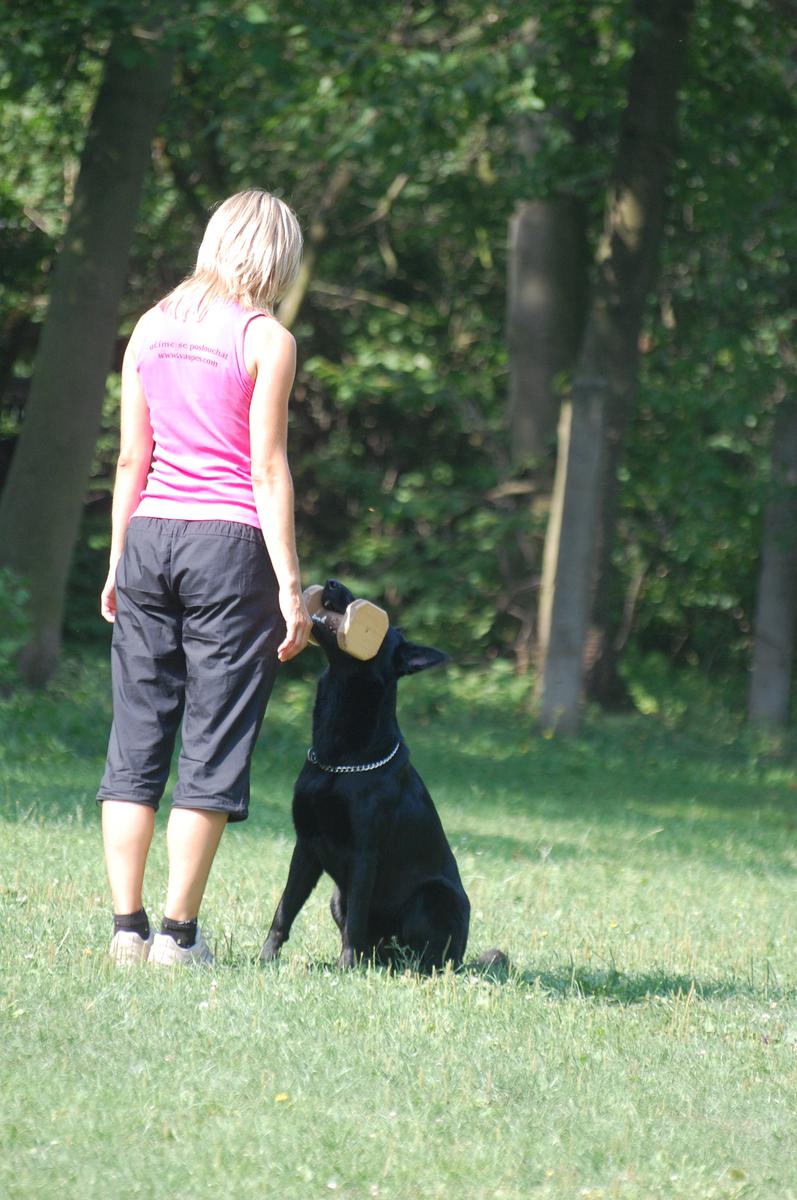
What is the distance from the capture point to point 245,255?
181 inches

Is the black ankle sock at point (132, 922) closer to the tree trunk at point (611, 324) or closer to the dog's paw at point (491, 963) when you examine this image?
the dog's paw at point (491, 963)

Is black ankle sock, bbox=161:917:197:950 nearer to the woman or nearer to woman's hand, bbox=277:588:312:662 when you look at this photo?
the woman

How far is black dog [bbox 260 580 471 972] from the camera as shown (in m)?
5.00

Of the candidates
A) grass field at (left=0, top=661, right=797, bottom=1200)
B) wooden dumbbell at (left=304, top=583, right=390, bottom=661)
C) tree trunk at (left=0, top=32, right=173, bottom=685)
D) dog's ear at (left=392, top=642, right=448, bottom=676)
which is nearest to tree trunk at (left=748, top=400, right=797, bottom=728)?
tree trunk at (left=0, top=32, right=173, bottom=685)

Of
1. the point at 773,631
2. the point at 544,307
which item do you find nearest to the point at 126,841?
the point at 544,307

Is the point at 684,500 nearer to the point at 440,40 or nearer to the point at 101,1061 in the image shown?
the point at 440,40

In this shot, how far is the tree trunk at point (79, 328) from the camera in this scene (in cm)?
1341

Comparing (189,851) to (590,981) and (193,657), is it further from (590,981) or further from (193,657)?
(590,981)

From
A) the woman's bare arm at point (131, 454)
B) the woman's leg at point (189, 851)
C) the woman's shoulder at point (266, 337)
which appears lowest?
the woman's leg at point (189, 851)

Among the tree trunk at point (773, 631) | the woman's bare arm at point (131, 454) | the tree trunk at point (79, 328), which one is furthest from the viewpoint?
the tree trunk at point (773, 631)

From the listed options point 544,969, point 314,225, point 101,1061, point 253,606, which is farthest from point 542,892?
point 314,225

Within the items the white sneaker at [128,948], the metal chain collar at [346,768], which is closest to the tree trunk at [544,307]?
the metal chain collar at [346,768]

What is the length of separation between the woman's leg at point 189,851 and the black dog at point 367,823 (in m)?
0.40

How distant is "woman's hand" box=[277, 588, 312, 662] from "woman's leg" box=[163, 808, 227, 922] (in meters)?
0.56
